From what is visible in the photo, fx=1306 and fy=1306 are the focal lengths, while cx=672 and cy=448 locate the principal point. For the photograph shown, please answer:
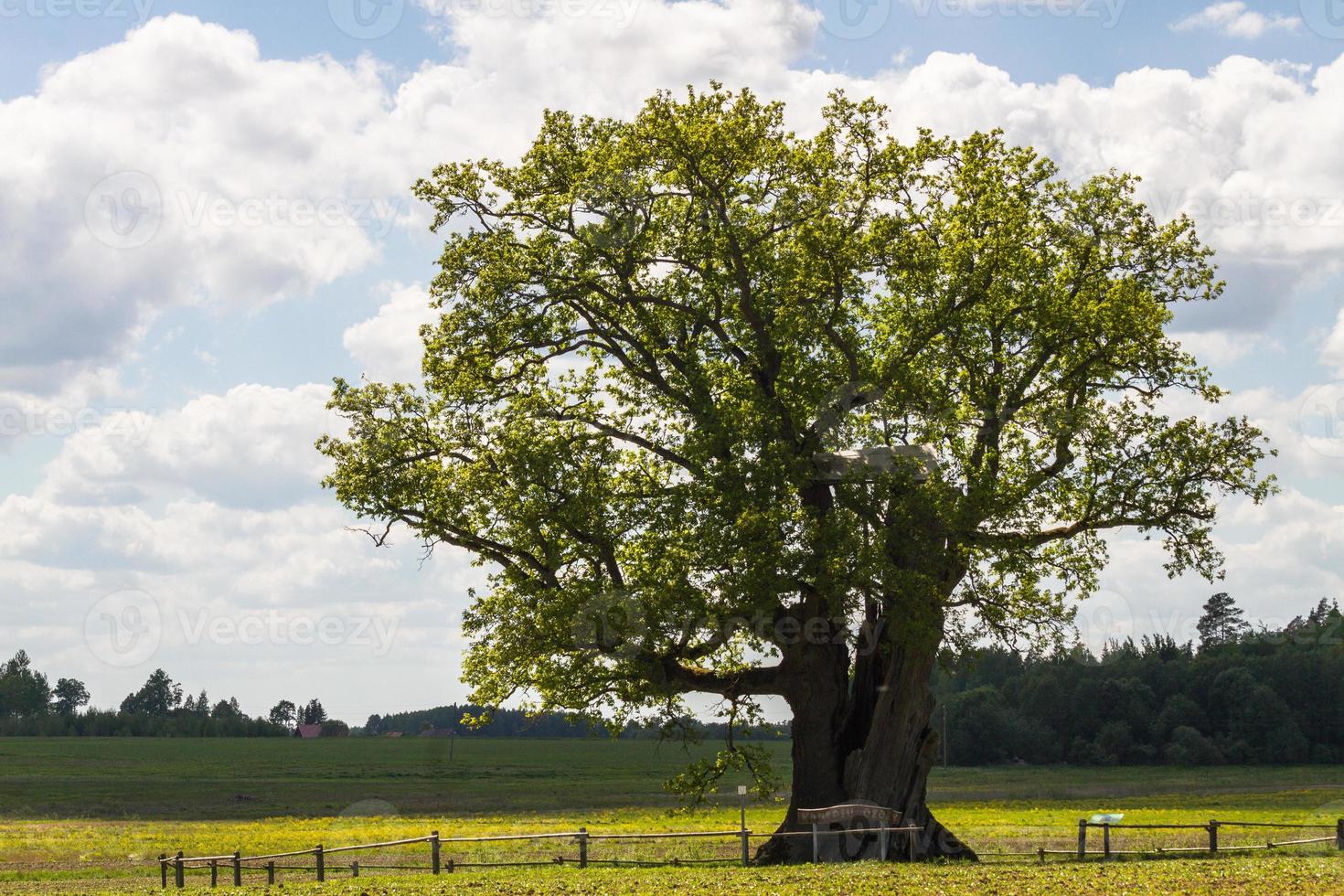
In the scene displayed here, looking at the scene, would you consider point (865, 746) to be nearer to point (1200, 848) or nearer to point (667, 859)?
point (667, 859)

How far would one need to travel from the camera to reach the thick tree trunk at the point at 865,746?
92.9ft

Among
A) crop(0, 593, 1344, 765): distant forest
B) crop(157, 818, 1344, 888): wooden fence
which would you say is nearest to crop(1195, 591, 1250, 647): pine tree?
crop(0, 593, 1344, 765): distant forest

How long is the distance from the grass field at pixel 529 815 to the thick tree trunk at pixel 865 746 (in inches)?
74.8

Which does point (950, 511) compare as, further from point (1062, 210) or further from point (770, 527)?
point (1062, 210)

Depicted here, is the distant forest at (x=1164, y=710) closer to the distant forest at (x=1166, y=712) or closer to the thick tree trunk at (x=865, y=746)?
the distant forest at (x=1166, y=712)

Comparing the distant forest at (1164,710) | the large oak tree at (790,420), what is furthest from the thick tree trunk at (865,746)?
the distant forest at (1164,710)

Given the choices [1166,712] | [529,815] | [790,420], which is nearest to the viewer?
[790,420]

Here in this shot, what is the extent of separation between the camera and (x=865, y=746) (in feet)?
94.4

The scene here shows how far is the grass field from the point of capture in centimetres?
2236

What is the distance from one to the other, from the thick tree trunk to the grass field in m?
1.90

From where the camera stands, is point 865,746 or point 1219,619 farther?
point 1219,619

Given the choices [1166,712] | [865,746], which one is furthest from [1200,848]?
[1166,712]

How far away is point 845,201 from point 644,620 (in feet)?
33.1

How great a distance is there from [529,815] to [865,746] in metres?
40.7
